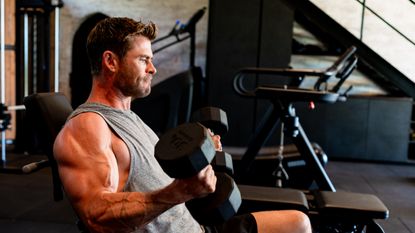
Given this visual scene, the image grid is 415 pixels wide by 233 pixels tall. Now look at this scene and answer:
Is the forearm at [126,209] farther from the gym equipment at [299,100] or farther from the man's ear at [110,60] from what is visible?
the gym equipment at [299,100]

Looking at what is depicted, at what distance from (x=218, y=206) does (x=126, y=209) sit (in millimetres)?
196

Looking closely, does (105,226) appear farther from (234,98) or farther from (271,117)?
(234,98)

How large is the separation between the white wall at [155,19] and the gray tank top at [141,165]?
4.19 metres

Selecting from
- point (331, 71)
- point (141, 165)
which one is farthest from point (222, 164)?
point (331, 71)

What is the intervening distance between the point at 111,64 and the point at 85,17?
4.66m

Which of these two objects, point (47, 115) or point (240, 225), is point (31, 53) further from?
point (240, 225)

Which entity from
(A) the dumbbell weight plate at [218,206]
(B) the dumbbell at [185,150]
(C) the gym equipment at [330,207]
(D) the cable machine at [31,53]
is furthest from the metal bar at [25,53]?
(B) the dumbbell at [185,150]

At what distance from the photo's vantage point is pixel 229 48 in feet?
15.9

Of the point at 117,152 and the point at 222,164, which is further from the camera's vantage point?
the point at 222,164

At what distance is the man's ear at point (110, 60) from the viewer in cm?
122

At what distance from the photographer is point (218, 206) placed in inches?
37.8

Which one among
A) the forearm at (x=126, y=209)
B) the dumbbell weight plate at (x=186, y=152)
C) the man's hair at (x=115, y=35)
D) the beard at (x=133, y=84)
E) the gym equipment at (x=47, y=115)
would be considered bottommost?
the forearm at (x=126, y=209)

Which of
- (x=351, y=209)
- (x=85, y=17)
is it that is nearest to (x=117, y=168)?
(x=351, y=209)

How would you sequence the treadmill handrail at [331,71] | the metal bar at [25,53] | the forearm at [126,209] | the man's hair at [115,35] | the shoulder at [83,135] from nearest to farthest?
the forearm at [126,209]
the shoulder at [83,135]
the man's hair at [115,35]
the treadmill handrail at [331,71]
the metal bar at [25,53]
